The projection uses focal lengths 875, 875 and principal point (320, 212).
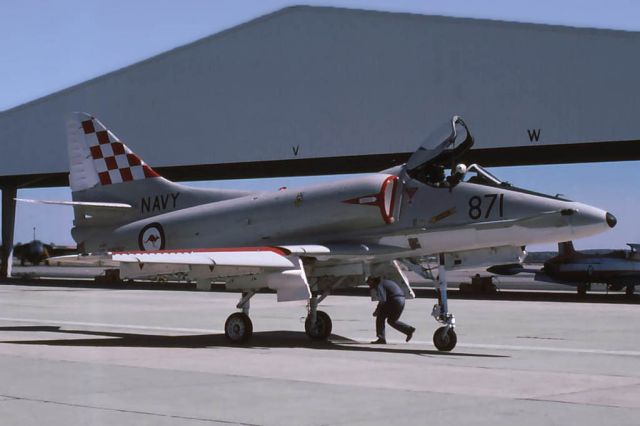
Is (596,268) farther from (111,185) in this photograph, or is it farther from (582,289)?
(111,185)

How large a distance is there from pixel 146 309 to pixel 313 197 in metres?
12.4

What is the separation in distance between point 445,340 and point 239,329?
3753 millimetres

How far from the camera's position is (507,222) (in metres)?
14.3

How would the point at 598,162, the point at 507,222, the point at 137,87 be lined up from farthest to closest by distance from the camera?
1. the point at 137,87
2. the point at 598,162
3. the point at 507,222

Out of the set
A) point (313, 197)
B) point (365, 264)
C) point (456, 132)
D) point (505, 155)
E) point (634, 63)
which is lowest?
point (365, 264)

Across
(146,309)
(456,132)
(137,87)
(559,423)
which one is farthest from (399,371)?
(137,87)

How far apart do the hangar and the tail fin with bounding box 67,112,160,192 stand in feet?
51.0

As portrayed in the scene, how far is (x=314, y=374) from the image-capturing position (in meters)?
10.9

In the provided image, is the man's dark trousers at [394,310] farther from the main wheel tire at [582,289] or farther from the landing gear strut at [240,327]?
the main wheel tire at [582,289]

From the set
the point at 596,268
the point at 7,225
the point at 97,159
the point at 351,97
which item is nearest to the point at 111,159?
the point at 97,159

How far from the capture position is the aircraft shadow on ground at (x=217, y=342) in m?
14.9

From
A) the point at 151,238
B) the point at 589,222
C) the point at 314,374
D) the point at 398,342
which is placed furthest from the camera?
the point at 151,238

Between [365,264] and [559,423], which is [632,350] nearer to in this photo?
[365,264]

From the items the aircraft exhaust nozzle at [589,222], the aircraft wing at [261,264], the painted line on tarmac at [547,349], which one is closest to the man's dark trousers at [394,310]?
the aircraft wing at [261,264]
